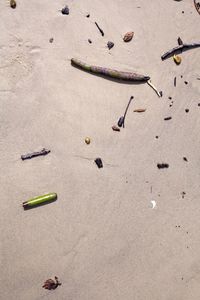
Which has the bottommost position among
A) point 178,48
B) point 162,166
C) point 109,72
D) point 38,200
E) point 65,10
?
point 38,200

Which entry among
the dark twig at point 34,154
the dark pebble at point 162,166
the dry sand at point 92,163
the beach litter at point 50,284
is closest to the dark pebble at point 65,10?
the dry sand at point 92,163

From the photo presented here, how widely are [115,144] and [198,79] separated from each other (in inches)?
49.9

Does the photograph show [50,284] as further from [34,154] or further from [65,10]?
[65,10]

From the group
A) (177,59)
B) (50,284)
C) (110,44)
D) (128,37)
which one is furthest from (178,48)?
(50,284)

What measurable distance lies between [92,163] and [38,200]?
2.28ft

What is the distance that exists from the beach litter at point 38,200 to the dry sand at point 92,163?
2.5 inches

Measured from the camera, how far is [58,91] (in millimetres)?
4742

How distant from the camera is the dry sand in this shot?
452 centimetres

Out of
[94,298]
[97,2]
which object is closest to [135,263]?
[94,298]

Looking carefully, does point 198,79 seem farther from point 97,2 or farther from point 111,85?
point 97,2

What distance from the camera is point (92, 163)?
15.5 feet

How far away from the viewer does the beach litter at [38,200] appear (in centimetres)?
448

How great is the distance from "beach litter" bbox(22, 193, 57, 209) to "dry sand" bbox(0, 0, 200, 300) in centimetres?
6

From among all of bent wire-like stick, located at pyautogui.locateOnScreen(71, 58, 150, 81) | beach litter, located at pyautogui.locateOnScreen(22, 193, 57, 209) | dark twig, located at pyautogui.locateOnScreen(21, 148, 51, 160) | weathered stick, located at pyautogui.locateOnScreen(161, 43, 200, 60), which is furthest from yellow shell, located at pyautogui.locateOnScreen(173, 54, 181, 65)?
beach litter, located at pyautogui.locateOnScreen(22, 193, 57, 209)
